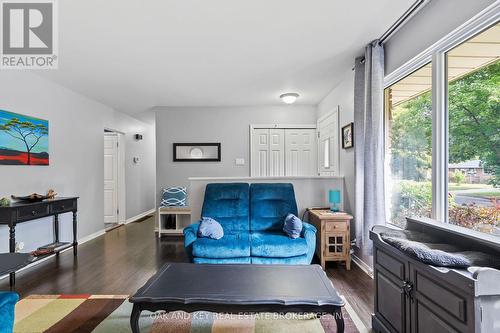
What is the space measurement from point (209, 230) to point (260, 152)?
114 inches

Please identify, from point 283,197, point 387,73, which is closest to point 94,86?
point 283,197

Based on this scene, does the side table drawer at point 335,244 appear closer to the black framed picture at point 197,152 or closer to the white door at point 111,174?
→ the black framed picture at point 197,152

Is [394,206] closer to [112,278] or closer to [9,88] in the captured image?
Result: [112,278]

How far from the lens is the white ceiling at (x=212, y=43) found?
7.11 ft

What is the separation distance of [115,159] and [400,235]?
591cm

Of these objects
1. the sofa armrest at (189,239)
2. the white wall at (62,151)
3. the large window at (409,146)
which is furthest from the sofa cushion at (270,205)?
the white wall at (62,151)

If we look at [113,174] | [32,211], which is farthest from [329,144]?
[113,174]

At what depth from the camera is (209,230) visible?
2.89 m

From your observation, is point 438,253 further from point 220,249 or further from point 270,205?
point 270,205

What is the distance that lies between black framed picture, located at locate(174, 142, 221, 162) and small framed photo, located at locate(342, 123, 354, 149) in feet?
8.63

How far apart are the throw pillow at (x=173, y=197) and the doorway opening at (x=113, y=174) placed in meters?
1.45

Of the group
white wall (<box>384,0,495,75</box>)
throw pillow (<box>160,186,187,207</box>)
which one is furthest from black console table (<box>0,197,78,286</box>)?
white wall (<box>384,0,495,75</box>)

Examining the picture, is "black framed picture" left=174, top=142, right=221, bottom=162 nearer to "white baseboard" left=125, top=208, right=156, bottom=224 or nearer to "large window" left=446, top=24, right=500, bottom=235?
"white baseboard" left=125, top=208, right=156, bottom=224

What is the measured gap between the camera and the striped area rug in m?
1.98
